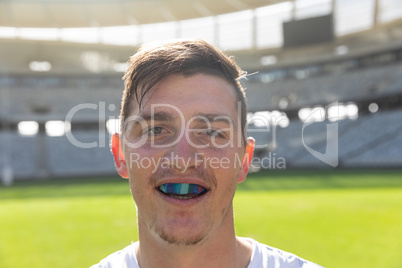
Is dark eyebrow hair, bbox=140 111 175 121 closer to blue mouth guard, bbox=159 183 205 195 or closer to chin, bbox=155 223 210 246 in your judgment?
blue mouth guard, bbox=159 183 205 195

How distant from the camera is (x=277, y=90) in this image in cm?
3788

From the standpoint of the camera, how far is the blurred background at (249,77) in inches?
1186

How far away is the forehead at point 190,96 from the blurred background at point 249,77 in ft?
84.0

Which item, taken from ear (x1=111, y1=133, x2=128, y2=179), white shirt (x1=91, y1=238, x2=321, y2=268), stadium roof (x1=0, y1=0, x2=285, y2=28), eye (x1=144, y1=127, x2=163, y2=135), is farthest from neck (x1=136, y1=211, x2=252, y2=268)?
stadium roof (x1=0, y1=0, x2=285, y2=28)

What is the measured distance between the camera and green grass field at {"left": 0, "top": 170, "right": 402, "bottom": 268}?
516cm

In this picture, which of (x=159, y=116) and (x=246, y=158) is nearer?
(x=159, y=116)

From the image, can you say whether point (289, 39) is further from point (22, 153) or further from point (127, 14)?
point (22, 153)

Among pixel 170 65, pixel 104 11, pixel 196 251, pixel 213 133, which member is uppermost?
pixel 104 11

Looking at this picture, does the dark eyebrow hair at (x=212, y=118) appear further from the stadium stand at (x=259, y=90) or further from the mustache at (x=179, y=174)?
the stadium stand at (x=259, y=90)

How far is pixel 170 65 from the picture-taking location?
4.86ft

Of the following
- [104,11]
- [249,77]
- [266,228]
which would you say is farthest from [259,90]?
[266,228]

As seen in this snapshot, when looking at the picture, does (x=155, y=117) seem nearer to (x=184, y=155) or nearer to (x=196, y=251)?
(x=184, y=155)

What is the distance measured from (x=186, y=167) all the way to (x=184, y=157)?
43mm

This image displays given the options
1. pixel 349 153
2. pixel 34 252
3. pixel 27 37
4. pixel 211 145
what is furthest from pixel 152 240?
pixel 27 37
